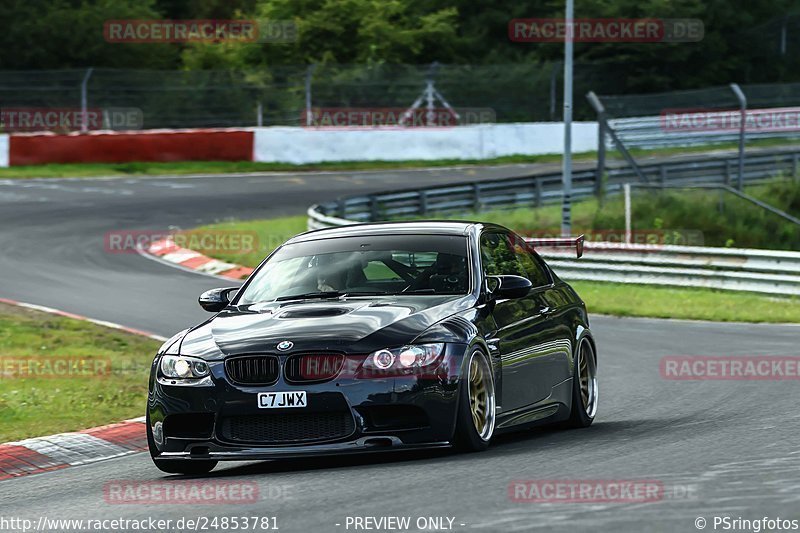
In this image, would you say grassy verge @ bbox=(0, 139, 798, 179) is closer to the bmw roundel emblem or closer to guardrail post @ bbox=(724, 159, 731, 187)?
guardrail post @ bbox=(724, 159, 731, 187)

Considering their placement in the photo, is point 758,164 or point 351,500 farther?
point 758,164

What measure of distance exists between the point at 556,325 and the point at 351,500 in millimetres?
3479

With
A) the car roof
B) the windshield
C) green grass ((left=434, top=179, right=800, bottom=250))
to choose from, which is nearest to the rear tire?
the car roof

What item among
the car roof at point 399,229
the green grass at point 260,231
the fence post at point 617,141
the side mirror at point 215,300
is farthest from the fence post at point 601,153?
the side mirror at point 215,300

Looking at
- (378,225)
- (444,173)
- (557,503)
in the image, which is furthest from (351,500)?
(444,173)

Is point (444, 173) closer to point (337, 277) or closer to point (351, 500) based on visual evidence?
point (337, 277)

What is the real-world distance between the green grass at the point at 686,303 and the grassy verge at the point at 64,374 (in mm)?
7258

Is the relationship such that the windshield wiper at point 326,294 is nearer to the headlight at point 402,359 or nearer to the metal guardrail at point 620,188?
the headlight at point 402,359

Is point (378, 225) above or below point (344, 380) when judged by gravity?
above

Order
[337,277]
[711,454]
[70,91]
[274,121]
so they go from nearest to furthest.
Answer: [711,454], [337,277], [70,91], [274,121]

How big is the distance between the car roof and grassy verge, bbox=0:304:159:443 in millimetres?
2480

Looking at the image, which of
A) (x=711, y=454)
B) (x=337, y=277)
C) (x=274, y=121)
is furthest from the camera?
(x=274, y=121)

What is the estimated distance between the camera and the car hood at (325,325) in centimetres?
822

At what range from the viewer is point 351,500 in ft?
22.8
